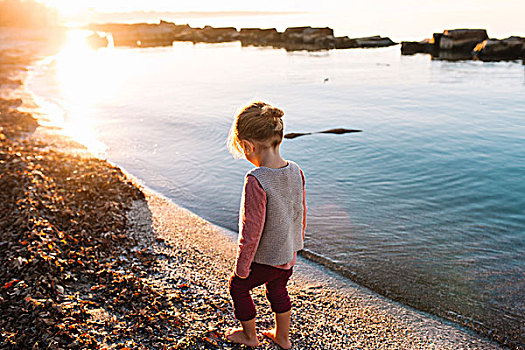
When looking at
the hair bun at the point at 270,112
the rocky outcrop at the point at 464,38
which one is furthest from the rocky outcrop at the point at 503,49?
the hair bun at the point at 270,112

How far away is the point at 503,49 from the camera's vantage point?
36.8 meters

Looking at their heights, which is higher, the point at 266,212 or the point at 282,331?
the point at 266,212

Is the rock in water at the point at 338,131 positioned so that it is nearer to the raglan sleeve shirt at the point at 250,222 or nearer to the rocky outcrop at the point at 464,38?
the raglan sleeve shirt at the point at 250,222

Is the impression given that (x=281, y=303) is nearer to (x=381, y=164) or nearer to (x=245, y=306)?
(x=245, y=306)

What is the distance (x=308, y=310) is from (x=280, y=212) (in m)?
1.43

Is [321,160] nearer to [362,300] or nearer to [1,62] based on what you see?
[362,300]

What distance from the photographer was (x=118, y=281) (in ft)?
12.7

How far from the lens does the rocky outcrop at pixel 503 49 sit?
36.4 meters

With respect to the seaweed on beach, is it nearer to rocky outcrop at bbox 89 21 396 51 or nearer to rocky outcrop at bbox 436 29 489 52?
rocky outcrop at bbox 436 29 489 52

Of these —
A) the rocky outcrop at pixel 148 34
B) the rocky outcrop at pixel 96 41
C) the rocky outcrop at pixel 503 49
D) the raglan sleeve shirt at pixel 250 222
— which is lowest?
the raglan sleeve shirt at pixel 250 222

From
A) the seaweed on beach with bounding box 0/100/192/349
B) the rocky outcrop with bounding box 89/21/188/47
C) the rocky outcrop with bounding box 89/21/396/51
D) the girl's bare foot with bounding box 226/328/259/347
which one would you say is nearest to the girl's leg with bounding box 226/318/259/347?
the girl's bare foot with bounding box 226/328/259/347

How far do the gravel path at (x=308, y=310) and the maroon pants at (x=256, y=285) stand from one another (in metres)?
0.37

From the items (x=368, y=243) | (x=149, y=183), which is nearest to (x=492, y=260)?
(x=368, y=243)

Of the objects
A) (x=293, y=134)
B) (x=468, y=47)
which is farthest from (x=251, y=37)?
(x=293, y=134)
